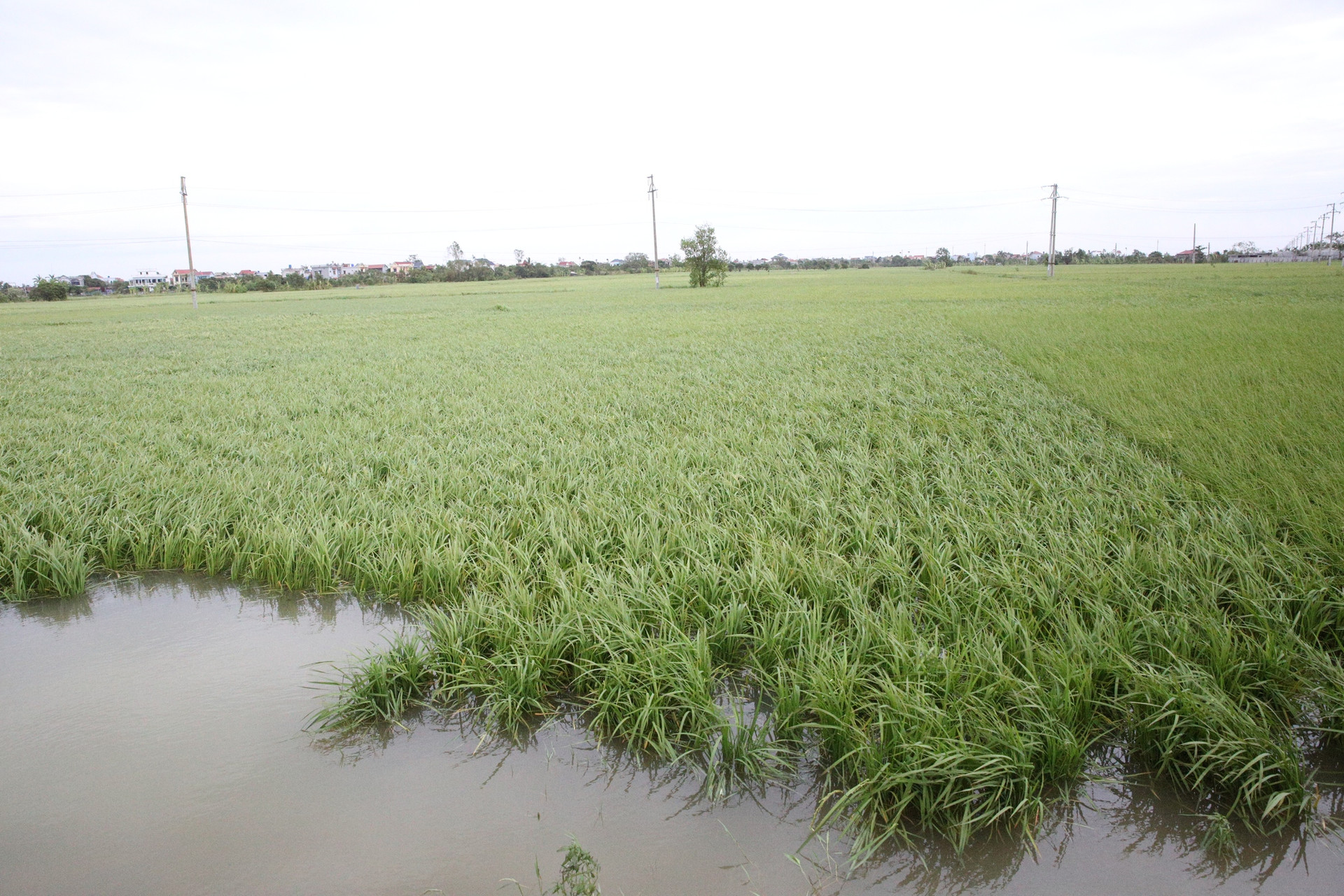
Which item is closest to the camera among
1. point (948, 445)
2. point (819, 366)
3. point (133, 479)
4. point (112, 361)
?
point (133, 479)

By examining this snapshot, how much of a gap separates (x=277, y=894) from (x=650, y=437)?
4492mm

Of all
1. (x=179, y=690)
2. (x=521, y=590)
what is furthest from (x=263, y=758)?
(x=521, y=590)

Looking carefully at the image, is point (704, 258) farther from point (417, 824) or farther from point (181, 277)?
point (181, 277)

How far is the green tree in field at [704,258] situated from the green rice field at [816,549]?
3491 centimetres

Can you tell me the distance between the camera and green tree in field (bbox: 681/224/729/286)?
139ft

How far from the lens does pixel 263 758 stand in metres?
2.41

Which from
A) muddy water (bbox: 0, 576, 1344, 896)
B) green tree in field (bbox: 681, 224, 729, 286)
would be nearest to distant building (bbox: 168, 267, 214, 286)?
green tree in field (bbox: 681, 224, 729, 286)

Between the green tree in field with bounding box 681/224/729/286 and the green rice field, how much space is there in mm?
34905


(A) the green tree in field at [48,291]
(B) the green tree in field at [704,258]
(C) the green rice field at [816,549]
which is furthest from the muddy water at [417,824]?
(A) the green tree in field at [48,291]

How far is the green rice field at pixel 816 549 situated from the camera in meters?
2.27

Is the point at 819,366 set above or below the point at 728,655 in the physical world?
above

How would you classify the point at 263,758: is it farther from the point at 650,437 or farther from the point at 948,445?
the point at 948,445

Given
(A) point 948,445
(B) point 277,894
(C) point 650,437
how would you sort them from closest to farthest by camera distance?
(B) point 277,894
(A) point 948,445
(C) point 650,437

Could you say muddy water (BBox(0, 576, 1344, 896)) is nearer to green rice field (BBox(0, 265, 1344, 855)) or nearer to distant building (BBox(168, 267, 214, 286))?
green rice field (BBox(0, 265, 1344, 855))
